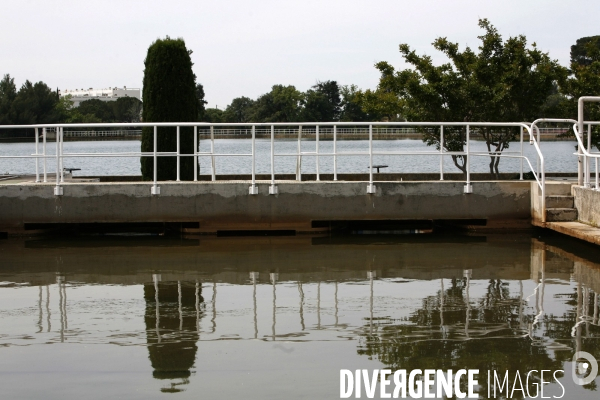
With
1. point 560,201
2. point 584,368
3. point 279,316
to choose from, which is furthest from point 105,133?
point 584,368

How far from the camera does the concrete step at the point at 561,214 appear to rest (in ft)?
44.8

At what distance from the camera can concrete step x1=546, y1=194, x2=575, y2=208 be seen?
45.6ft

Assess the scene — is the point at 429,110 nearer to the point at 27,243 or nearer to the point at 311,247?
the point at 311,247

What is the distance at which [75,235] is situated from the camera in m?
15.2

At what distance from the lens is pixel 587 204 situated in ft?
43.5

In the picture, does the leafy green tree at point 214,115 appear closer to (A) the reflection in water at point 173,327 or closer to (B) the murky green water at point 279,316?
(B) the murky green water at point 279,316

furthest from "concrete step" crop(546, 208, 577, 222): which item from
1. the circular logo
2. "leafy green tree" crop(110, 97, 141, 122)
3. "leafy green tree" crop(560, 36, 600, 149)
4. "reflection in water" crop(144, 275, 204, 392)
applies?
"leafy green tree" crop(110, 97, 141, 122)

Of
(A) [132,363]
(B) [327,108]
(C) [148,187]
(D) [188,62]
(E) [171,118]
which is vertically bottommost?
(A) [132,363]

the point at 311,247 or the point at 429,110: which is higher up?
the point at 429,110

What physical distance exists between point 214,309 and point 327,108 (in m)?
115

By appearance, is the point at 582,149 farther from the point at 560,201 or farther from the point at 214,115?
the point at 214,115

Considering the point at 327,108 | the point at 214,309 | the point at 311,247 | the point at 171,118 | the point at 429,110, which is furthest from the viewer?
the point at 327,108

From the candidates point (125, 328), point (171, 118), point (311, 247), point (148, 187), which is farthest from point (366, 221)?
point (125, 328)

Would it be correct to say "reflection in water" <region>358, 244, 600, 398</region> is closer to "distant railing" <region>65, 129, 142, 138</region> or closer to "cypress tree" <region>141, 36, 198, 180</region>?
"cypress tree" <region>141, 36, 198, 180</region>
